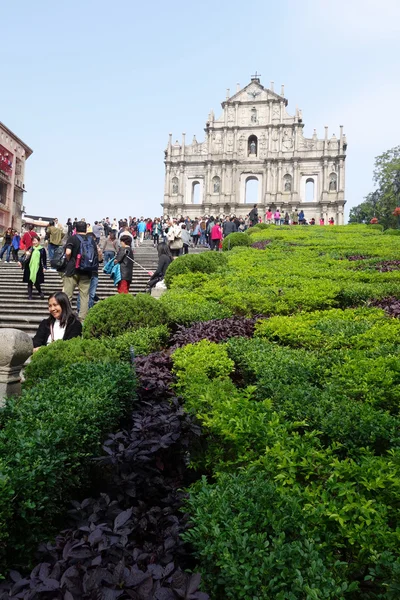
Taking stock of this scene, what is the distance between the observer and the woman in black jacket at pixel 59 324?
605 centimetres

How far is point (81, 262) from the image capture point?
28.4ft

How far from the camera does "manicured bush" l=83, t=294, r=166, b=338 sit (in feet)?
20.2

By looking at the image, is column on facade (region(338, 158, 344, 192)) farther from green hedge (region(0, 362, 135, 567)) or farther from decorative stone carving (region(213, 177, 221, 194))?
green hedge (region(0, 362, 135, 567))

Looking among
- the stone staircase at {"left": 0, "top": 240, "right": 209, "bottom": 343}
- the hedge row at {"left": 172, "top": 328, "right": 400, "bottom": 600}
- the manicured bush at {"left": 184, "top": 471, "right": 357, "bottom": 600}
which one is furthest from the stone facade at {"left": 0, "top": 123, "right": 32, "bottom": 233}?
the manicured bush at {"left": 184, "top": 471, "right": 357, "bottom": 600}

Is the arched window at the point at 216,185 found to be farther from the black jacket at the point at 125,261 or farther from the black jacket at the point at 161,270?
the black jacket at the point at 125,261

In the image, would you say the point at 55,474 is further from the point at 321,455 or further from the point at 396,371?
the point at 396,371

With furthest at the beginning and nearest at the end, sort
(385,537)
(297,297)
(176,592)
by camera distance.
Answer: (297,297) < (385,537) < (176,592)

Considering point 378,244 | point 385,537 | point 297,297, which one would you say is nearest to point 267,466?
point 385,537

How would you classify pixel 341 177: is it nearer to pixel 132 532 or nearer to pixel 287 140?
pixel 287 140

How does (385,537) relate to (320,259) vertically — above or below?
below

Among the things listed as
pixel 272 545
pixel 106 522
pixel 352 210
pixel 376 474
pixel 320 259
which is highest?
pixel 352 210

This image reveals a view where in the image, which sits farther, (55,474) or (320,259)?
(320,259)

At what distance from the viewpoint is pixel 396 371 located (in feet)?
13.4

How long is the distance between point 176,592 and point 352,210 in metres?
76.8
